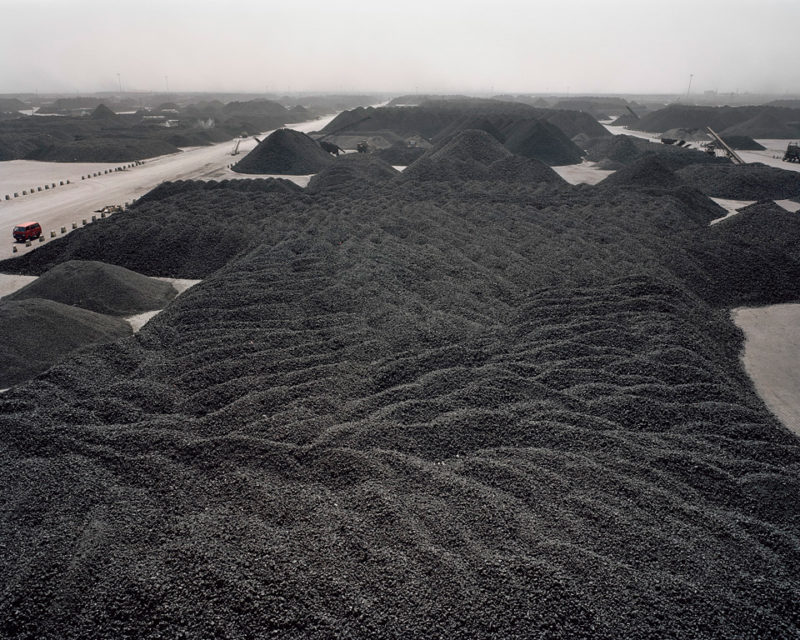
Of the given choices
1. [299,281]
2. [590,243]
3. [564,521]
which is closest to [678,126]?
[590,243]

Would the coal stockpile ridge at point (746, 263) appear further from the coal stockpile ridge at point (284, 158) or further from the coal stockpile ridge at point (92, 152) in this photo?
the coal stockpile ridge at point (92, 152)

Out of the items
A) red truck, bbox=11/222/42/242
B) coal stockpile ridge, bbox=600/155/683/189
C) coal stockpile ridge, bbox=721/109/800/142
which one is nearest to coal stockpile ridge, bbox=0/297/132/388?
red truck, bbox=11/222/42/242

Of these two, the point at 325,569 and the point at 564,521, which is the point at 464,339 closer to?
the point at 564,521

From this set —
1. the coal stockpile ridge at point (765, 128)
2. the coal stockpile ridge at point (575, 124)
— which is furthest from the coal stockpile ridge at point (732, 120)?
the coal stockpile ridge at point (575, 124)

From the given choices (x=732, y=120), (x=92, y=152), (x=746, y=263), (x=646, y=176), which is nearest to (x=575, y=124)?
(x=732, y=120)

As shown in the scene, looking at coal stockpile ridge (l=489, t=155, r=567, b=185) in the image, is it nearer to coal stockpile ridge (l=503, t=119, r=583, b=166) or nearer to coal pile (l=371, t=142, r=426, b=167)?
coal pile (l=371, t=142, r=426, b=167)

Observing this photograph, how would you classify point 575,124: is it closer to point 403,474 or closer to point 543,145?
point 543,145
